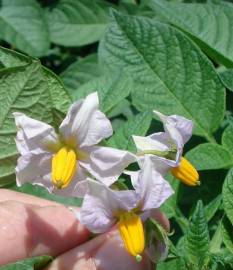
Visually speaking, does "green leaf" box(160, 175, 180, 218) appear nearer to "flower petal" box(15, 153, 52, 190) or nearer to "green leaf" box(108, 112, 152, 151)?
"green leaf" box(108, 112, 152, 151)

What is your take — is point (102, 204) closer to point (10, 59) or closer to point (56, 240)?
point (56, 240)

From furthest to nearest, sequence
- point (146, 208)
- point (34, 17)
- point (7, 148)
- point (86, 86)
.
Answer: point (34, 17), point (86, 86), point (7, 148), point (146, 208)

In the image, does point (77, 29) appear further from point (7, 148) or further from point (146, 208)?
point (146, 208)

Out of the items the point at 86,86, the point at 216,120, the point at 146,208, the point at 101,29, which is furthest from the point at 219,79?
the point at 101,29

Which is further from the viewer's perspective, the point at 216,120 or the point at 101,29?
the point at 101,29

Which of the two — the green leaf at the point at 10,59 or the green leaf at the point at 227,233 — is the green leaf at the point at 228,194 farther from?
the green leaf at the point at 10,59

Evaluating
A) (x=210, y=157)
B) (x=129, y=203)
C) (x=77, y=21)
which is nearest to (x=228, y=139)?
(x=210, y=157)
